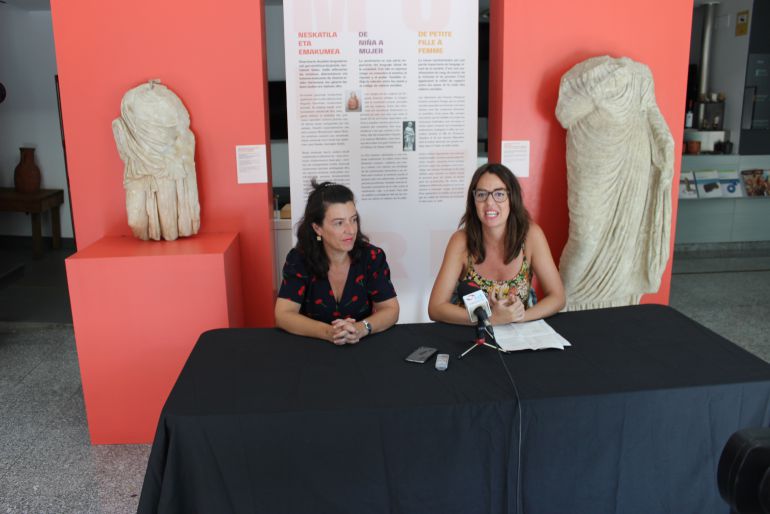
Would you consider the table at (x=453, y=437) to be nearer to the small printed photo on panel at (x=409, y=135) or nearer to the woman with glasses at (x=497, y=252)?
the woman with glasses at (x=497, y=252)

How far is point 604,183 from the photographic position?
3.36m

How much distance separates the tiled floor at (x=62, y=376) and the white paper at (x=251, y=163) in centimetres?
148

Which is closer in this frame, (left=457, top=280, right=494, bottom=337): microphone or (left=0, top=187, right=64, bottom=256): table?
(left=457, top=280, right=494, bottom=337): microphone

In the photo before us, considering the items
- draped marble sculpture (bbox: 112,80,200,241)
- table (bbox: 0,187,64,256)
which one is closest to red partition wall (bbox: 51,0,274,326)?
draped marble sculpture (bbox: 112,80,200,241)

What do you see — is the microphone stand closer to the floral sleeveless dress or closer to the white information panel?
the floral sleeveless dress

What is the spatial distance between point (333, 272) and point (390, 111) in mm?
1315

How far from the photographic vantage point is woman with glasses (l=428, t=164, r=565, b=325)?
8.89 feet

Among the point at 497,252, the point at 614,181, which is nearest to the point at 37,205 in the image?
the point at 497,252

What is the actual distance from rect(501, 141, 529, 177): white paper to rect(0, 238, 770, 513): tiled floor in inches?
84.5

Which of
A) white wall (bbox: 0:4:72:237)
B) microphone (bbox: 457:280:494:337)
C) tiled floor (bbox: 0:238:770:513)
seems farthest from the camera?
white wall (bbox: 0:4:72:237)

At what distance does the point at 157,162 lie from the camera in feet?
10.6

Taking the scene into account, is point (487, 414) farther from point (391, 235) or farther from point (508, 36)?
point (508, 36)

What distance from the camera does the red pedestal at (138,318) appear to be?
9.82 feet

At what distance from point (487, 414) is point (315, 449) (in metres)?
0.50
